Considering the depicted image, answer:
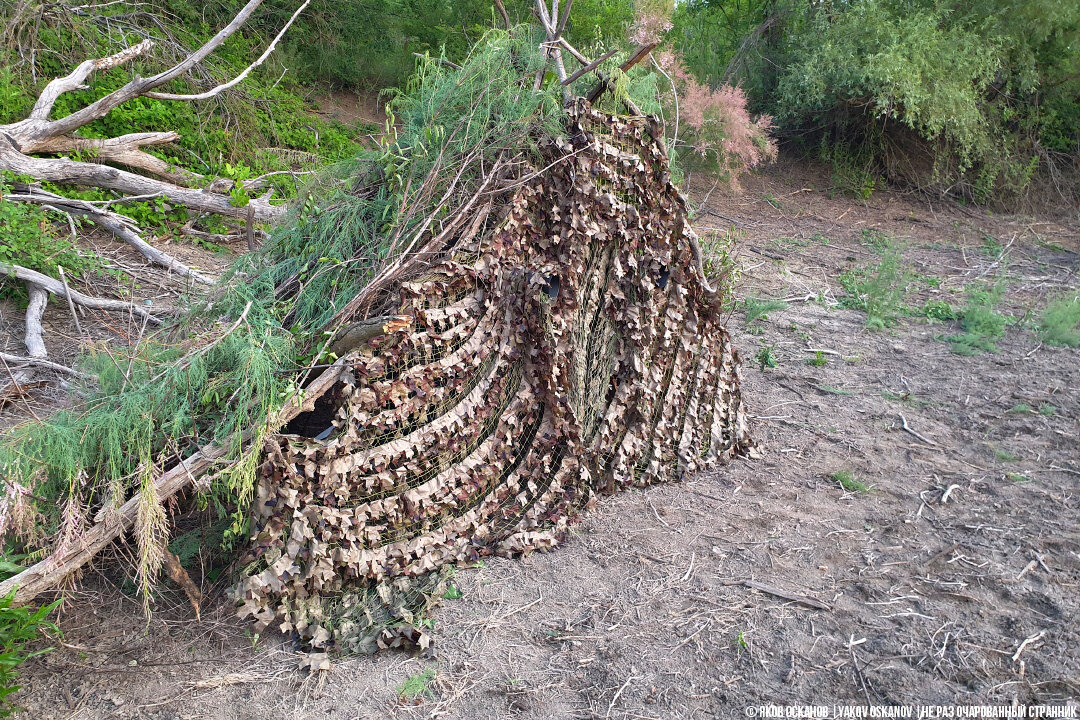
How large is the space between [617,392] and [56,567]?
252 centimetres

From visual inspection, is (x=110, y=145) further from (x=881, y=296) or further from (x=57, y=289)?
(x=881, y=296)

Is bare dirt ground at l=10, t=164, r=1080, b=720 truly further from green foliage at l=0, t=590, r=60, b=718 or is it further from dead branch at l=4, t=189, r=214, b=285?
dead branch at l=4, t=189, r=214, b=285

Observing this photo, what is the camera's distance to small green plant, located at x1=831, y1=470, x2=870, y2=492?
13.1 ft

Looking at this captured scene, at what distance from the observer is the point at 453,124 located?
345 centimetres

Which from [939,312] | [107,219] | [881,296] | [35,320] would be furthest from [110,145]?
[939,312]

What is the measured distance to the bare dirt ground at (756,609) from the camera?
2.55 m

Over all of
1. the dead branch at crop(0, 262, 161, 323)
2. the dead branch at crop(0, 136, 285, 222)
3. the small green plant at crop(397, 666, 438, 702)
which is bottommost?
the small green plant at crop(397, 666, 438, 702)

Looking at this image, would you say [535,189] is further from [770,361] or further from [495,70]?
[770,361]

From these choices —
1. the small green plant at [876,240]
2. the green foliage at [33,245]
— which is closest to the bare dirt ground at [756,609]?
the green foliage at [33,245]

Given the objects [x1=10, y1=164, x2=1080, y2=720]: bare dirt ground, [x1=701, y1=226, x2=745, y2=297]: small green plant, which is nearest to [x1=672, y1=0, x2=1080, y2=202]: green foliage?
[x1=701, y1=226, x2=745, y2=297]: small green plant

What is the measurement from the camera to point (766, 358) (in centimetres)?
585

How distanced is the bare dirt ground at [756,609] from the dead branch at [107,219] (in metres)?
3.92

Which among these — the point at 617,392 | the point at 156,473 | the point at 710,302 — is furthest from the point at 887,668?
the point at 156,473

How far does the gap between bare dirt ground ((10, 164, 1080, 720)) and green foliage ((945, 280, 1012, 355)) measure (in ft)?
3.59
